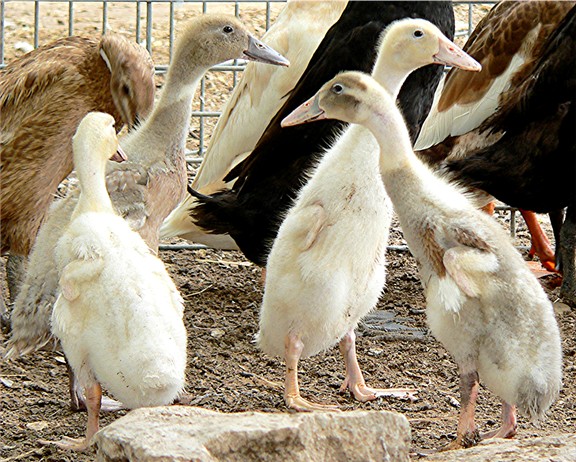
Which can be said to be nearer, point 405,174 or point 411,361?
point 405,174

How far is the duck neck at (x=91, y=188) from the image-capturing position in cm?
370

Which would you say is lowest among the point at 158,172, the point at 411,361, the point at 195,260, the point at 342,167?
the point at 195,260

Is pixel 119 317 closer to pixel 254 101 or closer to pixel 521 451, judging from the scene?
pixel 521 451

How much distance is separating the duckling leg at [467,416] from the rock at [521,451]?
0.27 m

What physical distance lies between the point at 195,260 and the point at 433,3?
7.12 feet

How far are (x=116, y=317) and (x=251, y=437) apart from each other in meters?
0.79

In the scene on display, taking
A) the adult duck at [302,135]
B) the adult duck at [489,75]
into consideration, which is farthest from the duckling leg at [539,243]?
the adult duck at [302,135]

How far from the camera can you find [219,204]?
17.1 ft

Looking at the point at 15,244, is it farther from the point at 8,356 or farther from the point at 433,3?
the point at 433,3

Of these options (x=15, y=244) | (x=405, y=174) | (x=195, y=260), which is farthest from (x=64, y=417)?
(x=195, y=260)

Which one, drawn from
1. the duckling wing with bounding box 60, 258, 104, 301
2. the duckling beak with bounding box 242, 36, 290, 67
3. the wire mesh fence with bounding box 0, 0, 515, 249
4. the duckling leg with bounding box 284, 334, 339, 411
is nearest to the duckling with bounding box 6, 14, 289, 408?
the duckling beak with bounding box 242, 36, 290, 67

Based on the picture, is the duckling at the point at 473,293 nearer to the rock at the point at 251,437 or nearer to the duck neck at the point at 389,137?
the duck neck at the point at 389,137

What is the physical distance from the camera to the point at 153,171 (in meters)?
4.46

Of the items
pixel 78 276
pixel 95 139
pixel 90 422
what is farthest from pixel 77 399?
pixel 95 139
